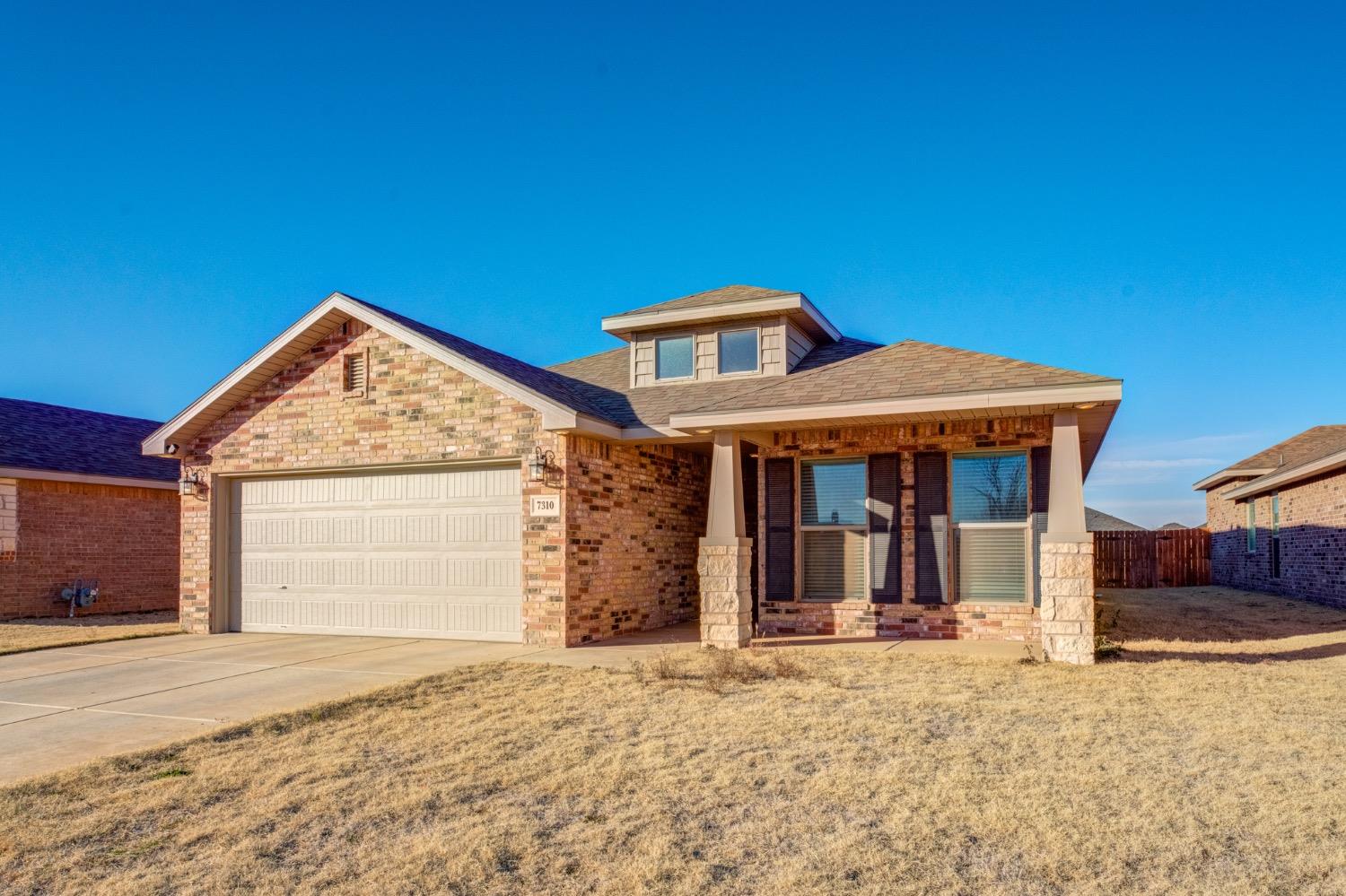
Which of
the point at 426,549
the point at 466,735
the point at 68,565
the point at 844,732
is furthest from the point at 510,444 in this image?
the point at 68,565

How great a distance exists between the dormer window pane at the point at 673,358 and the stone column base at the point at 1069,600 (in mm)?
6764

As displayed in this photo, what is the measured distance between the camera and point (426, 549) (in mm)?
12734

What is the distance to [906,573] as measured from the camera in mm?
11836

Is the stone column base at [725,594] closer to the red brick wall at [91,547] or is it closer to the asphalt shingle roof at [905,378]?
the asphalt shingle roof at [905,378]

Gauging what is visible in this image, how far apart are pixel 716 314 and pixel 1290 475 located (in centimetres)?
1281

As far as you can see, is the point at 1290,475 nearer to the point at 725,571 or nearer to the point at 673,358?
the point at 673,358

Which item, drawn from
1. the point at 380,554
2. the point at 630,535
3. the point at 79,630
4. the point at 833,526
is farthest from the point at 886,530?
the point at 79,630

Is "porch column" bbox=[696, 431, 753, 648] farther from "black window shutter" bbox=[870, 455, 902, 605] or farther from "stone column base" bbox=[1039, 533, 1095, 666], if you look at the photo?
"stone column base" bbox=[1039, 533, 1095, 666]

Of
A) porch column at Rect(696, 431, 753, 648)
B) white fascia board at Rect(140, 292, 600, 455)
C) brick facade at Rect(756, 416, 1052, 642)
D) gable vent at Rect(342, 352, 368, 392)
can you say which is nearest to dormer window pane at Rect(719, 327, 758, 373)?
brick facade at Rect(756, 416, 1052, 642)

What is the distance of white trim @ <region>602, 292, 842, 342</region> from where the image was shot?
14.0 metres

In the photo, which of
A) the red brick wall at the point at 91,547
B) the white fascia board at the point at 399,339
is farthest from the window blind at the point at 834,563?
the red brick wall at the point at 91,547

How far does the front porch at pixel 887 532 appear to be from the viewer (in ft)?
36.9

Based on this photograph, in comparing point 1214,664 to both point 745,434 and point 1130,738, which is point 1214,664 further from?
point 745,434

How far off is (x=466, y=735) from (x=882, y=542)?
21.9ft
